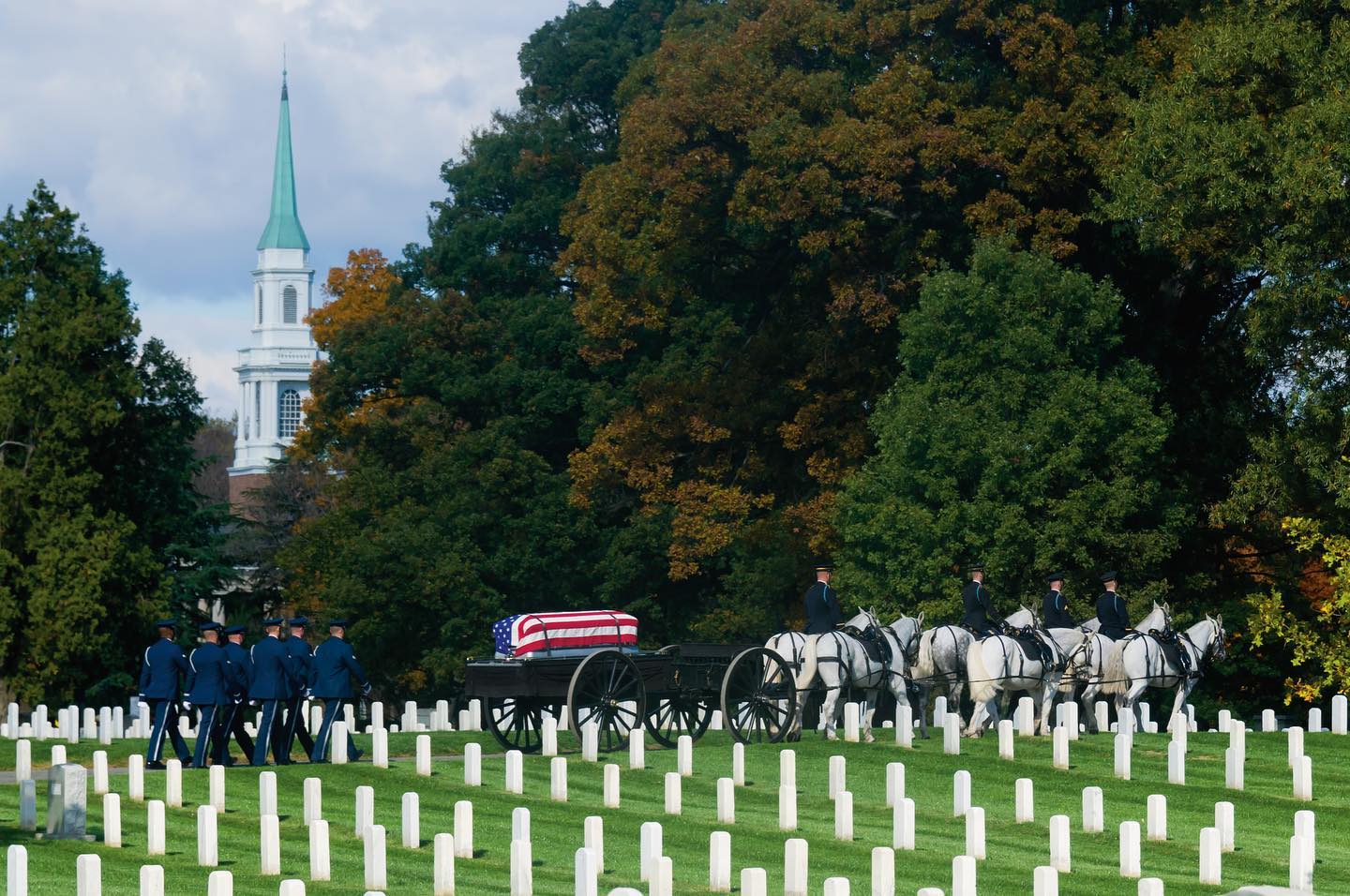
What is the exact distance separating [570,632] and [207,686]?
4.87m

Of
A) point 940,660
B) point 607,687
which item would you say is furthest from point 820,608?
point 607,687

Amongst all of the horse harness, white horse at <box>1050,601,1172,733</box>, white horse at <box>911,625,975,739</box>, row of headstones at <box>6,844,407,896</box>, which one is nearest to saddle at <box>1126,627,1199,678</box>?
the horse harness

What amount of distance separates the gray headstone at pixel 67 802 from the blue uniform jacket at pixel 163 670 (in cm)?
545

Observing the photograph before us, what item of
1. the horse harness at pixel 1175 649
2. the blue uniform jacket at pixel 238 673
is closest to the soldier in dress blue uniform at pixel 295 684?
the blue uniform jacket at pixel 238 673

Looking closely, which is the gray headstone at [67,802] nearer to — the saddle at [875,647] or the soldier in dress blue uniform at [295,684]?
the soldier in dress blue uniform at [295,684]

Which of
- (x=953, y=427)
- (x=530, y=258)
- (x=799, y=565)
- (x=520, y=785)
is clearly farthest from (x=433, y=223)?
(x=520, y=785)

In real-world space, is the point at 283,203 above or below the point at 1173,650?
above

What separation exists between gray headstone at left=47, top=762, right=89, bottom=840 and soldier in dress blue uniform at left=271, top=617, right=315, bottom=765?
20.5 feet

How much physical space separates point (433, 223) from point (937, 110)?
694 inches

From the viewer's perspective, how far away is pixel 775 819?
65.8ft

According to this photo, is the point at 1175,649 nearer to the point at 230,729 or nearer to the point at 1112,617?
the point at 1112,617

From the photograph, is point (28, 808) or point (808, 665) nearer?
point (28, 808)

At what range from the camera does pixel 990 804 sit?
20969 millimetres

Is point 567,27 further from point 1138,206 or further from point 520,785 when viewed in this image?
point 520,785
